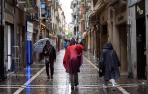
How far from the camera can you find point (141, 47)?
2331 centimetres

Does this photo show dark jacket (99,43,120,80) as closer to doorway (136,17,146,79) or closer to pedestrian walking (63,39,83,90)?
pedestrian walking (63,39,83,90)

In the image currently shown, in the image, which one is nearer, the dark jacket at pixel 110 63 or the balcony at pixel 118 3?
the dark jacket at pixel 110 63

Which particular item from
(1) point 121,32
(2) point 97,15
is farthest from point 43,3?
(1) point 121,32

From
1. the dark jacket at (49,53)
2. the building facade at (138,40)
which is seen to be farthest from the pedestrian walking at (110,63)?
the dark jacket at (49,53)

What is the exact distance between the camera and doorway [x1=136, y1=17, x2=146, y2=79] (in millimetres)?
22922

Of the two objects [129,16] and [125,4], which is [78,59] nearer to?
[129,16]

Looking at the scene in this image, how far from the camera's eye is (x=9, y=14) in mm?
29703

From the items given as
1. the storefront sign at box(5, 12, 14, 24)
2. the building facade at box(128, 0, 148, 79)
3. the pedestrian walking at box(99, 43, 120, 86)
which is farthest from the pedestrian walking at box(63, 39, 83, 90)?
the storefront sign at box(5, 12, 14, 24)

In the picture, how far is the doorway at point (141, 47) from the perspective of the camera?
2292cm

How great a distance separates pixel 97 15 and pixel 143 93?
1306 inches

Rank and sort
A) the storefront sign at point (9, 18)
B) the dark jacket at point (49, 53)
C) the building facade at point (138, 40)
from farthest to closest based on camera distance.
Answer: the storefront sign at point (9, 18)
the dark jacket at point (49, 53)
the building facade at point (138, 40)

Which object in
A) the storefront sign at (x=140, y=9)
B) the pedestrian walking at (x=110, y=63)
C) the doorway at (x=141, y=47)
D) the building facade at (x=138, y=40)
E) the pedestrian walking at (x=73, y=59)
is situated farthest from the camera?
the doorway at (x=141, y=47)

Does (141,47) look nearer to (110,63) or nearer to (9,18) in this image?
(110,63)

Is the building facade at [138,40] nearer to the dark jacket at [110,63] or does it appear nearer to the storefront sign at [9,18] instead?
the dark jacket at [110,63]
